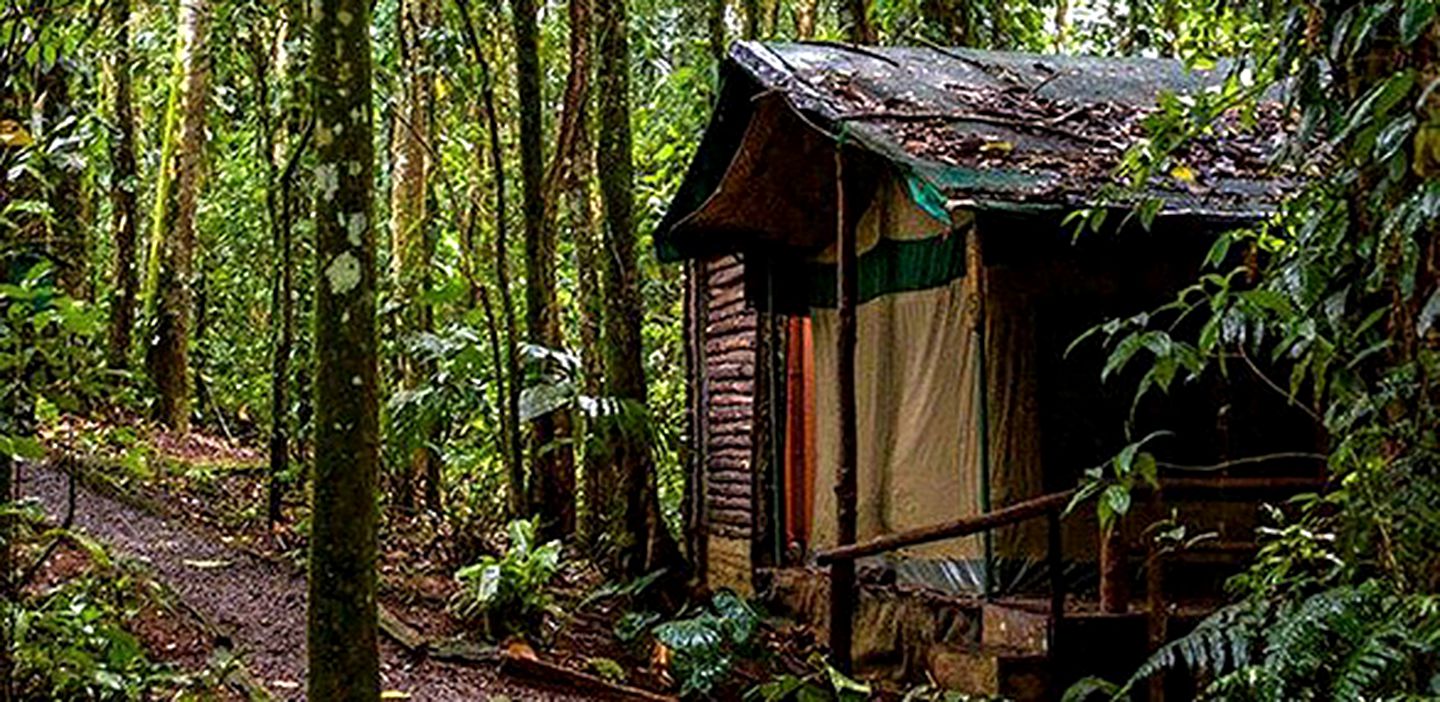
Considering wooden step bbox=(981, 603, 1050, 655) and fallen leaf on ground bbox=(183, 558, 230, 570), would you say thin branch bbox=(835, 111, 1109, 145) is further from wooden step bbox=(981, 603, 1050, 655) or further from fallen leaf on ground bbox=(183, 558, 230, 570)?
fallen leaf on ground bbox=(183, 558, 230, 570)

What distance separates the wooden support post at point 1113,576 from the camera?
733 centimetres

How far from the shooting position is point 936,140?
328 inches

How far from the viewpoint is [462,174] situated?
52.4ft

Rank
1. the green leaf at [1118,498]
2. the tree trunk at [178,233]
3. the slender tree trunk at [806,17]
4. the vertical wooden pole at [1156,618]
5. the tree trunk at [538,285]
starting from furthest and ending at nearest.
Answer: the slender tree trunk at [806,17], the tree trunk at [178,233], the tree trunk at [538,285], the vertical wooden pole at [1156,618], the green leaf at [1118,498]

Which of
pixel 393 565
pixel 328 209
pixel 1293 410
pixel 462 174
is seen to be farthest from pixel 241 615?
pixel 462 174

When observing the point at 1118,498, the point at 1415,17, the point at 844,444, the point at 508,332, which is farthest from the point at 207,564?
the point at 1415,17

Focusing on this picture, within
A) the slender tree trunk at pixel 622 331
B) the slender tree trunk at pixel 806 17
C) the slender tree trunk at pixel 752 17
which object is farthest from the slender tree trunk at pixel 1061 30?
the slender tree trunk at pixel 622 331

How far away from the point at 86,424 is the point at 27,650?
640cm

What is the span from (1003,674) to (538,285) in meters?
4.19

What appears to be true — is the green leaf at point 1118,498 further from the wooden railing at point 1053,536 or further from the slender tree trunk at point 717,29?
the slender tree trunk at point 717,29

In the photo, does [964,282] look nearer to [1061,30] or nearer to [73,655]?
[73,655]

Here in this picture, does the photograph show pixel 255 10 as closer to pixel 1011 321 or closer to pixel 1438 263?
pixel 1011 321

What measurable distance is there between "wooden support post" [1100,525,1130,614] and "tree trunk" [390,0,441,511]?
609 cm

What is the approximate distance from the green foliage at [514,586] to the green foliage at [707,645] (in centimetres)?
73
